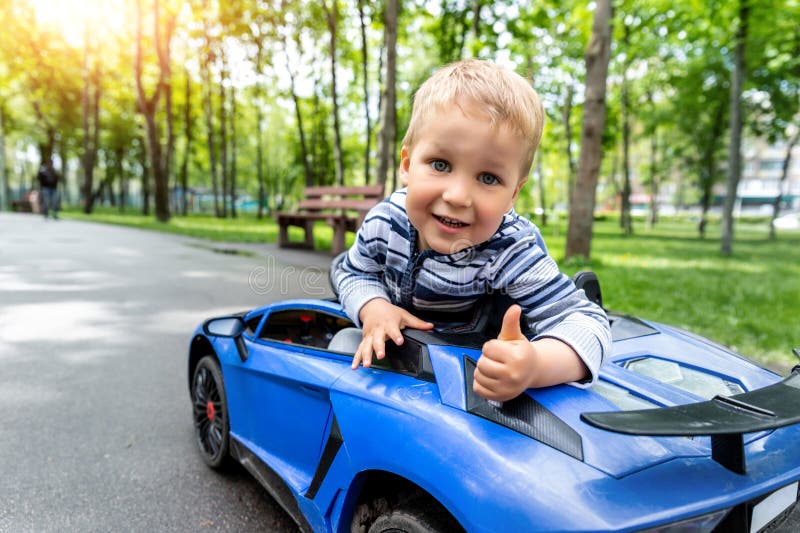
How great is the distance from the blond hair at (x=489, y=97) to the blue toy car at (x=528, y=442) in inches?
26.6

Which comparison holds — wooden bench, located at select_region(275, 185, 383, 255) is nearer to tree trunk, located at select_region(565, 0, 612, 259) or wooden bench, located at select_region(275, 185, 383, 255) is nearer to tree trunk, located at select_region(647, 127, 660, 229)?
tree trunk, located at select_region(565, 0, 612, 259)

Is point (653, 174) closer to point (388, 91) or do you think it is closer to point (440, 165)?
point (388, 91)

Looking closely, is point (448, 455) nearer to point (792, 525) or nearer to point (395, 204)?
point (395, 204)

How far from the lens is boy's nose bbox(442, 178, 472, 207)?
57.0 inches

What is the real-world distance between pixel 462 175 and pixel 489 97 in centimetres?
23

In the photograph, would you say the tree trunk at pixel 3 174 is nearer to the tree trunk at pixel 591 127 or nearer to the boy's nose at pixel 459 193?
the tree trunk at pixel 591 127

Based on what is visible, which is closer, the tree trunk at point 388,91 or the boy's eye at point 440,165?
the boy's eye at point 440,165

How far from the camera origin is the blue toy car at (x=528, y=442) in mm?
1073

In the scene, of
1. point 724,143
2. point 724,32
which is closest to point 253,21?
point 724,32

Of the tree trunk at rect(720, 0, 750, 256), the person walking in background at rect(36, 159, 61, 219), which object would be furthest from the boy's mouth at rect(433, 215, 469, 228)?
the person walking in background at rect(36, 159, 61, 219)

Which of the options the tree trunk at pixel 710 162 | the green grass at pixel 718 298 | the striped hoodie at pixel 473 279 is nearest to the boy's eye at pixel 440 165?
the striped hoodie at pixel 473 279

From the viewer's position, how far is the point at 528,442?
3.95 ft

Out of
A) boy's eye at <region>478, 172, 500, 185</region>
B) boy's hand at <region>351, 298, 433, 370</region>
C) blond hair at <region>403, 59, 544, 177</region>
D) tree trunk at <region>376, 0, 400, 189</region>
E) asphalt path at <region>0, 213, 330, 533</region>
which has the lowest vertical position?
asphalt path at <region>0, 213, 330, 533</region>

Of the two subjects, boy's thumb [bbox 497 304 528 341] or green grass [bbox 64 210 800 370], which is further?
green grass [bbox 64 210 800 370]
